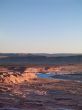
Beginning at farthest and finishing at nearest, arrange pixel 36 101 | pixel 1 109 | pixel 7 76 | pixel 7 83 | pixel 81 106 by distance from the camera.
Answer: pixel 7 76 → pixel 7 83 → pixel 36 101 → pixel 81 106 → pixel 1 109

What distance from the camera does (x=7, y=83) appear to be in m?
29.3

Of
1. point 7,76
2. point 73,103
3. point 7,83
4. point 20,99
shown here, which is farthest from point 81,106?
point 7,76

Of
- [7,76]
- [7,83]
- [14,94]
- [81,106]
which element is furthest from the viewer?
[7,76]

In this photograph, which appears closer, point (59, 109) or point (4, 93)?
point (59, 109)

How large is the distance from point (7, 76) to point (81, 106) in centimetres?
1479

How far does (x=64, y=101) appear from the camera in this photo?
64.6ft

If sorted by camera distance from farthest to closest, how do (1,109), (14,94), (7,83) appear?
(7,83) < (14,94) < (1,109)

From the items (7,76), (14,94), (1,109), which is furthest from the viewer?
(7,76)

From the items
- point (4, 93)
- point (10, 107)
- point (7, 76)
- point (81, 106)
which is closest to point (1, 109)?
point (10, 107)

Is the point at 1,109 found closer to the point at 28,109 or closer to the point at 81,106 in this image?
the point at 28,109

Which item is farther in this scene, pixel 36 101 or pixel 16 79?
pixel 16 79

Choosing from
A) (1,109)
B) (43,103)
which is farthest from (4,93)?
(1,109)

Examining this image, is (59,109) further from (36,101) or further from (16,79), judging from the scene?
(16,79)

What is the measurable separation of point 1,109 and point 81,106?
15.3ft
